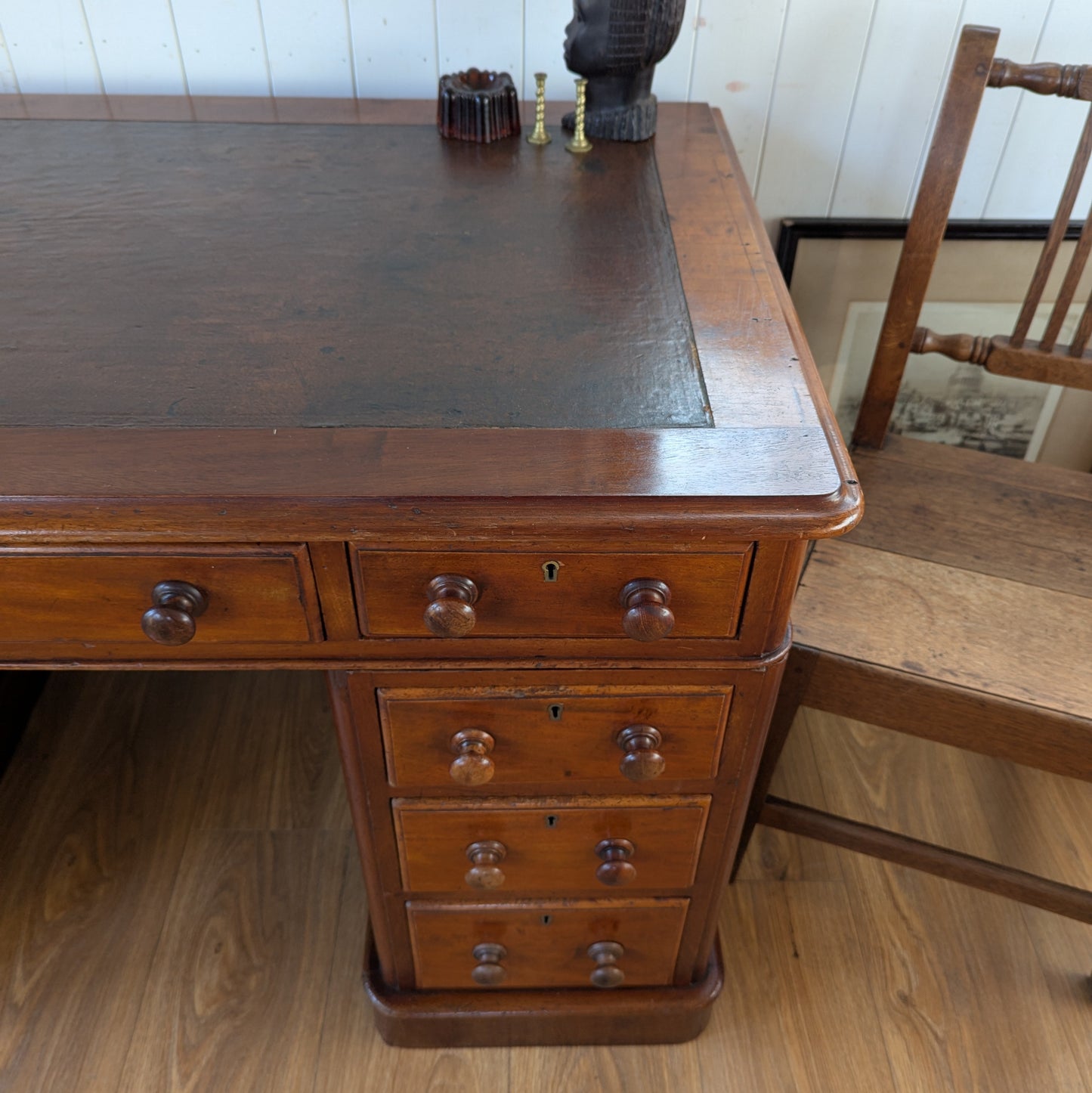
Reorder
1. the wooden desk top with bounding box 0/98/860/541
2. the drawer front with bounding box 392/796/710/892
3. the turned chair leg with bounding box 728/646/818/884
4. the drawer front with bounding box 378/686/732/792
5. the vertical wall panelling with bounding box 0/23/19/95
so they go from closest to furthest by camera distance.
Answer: the wooden desk top with bounding box 0/98/860/541 < the drawer front with bounding box 378/686/732/792 < the drawer front with bounding box 392/796/710/892 < the turned chair leg with bounding box 728/646/818/884 < the vertical wall panelling with bounding box 0/23/19/95

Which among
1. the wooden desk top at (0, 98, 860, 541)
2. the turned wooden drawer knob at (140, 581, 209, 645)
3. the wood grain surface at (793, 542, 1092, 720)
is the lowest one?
the wood grain surface at (793, 542, 1092, 720)

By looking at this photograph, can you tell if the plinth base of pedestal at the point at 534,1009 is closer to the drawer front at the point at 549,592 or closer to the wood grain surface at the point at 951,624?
the wood grain surface at the point at 951,624

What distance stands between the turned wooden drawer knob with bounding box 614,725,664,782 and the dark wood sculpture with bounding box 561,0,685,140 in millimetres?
729

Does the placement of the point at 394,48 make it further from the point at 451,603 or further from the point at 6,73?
the point at 451,603

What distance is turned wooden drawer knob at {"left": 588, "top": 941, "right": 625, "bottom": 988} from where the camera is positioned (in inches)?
42.6

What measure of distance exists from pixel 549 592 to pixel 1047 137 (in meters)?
1.09

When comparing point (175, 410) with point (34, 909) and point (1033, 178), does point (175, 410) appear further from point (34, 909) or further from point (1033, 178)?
point (1033, 178)

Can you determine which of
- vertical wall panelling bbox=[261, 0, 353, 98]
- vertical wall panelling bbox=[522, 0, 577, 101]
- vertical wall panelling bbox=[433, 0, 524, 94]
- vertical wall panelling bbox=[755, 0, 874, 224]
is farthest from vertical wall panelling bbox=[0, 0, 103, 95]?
vertical wall panelling bbox=[755, 0, 874, 224]

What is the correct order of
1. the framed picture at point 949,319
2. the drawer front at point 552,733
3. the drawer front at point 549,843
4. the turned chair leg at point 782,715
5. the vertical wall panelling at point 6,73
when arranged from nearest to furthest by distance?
the drawer front at point 552,733 < the drawer front at point 549,843 < the turned chair leg at point 782,715 < the vertical wall panelling at point 6,73 < the framed picture at point 949,319

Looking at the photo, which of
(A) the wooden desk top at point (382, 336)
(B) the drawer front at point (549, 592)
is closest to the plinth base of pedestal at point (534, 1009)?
(B) the drawer front at point (549, 592)

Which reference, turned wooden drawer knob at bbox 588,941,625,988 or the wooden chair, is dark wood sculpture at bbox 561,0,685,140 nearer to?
the wooden chair

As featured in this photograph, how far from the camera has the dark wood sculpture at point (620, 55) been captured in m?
1.03

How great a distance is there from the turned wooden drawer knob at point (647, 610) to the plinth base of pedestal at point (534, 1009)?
637mm

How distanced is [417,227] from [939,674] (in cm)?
71
